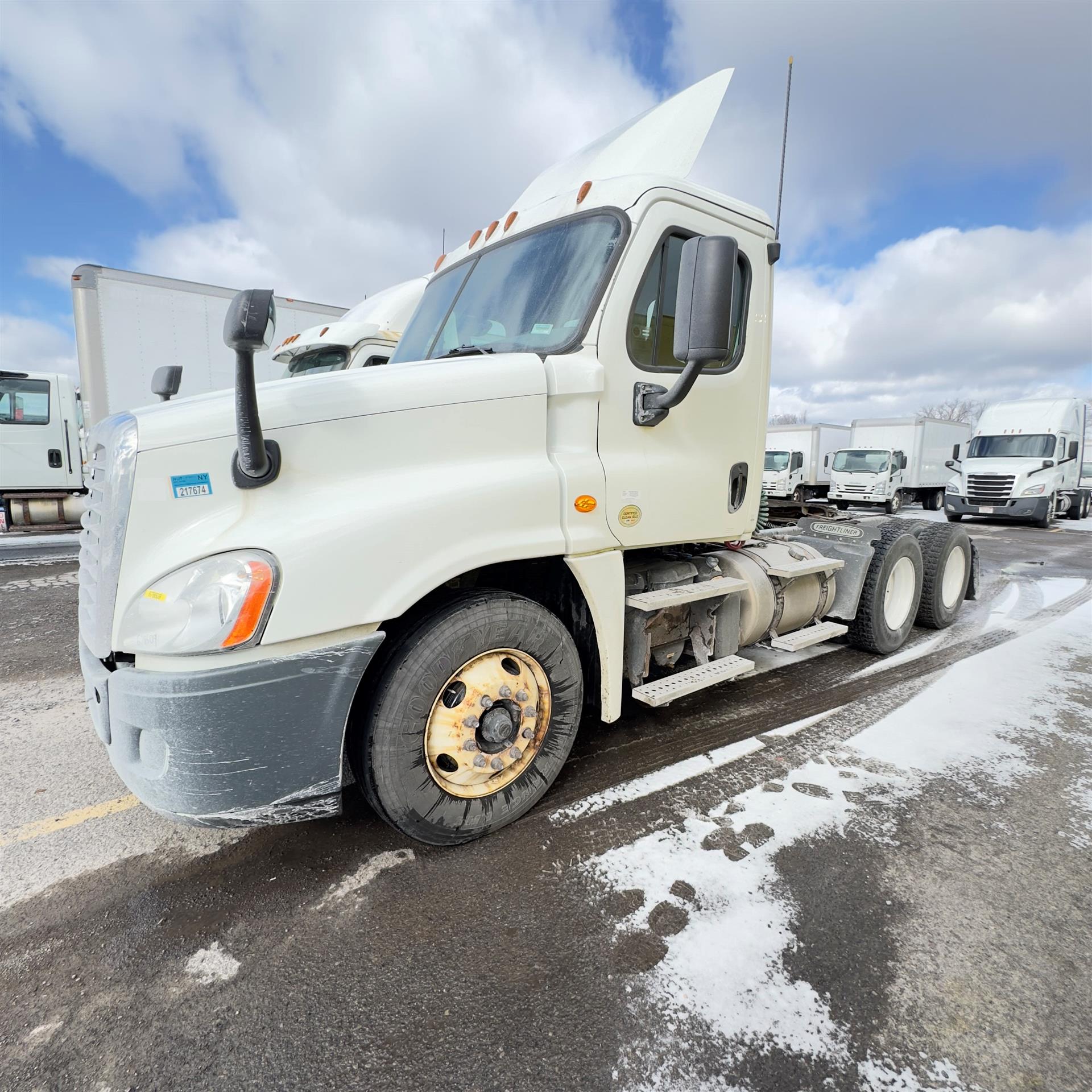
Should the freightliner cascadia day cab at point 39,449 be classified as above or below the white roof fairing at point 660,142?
below

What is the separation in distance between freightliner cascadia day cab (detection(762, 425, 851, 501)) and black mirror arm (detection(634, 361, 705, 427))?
70.0ft

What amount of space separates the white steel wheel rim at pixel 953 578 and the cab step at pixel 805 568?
78.3 inches

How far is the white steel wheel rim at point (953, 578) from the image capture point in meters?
5.83

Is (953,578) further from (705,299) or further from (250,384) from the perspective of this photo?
(250,384)

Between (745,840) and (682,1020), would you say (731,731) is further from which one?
(682,1020)

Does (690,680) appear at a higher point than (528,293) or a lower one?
lower

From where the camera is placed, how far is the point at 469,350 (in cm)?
285

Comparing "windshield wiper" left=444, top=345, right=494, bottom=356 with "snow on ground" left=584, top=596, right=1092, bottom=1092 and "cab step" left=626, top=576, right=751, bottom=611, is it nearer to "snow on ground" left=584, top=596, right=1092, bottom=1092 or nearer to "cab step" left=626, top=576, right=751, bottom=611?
"cab step" left=626, top=576, right=751, bottom=611

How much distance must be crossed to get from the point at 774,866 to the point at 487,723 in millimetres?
1255

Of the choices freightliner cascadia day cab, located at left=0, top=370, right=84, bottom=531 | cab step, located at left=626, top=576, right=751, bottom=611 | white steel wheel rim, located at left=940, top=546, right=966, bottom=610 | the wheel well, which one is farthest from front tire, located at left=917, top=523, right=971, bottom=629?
freightliner cascadia day cab, located at left=0, top=370, right=84, bottom=531

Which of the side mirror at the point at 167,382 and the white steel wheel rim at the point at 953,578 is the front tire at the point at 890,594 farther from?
the side mirror at the point at 167,382

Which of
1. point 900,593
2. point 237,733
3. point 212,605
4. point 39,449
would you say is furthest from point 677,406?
point 39,449

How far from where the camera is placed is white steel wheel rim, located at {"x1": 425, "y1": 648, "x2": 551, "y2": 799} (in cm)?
240

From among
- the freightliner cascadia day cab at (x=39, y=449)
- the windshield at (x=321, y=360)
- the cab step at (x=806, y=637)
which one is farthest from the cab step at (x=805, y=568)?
the freightliner cascadia day cab at (x=39, y=449)
